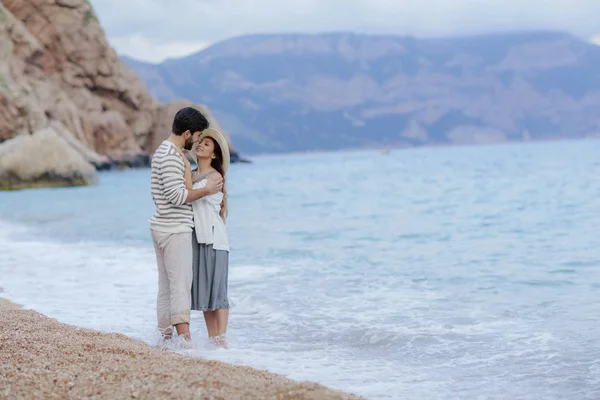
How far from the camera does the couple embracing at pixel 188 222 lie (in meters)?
5.94

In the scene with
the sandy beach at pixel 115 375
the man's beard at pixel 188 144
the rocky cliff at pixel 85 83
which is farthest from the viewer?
the rocky cliff at pixel 85 83

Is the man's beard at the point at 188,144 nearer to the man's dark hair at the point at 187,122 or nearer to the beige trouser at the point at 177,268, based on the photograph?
the man's dark hair at the point at 187,122

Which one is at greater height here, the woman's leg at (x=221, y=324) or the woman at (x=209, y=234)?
the woman at (x=209, y=234)

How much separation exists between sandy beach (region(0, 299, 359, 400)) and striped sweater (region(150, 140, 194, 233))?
926mm

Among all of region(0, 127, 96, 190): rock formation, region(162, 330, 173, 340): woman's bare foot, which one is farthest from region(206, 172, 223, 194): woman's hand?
region(0, 127, 96, 190): rock formation

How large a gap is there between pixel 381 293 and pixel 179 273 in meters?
3.75

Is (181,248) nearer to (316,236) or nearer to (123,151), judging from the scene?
(316,236)

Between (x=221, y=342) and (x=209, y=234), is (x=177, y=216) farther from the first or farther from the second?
(x=221, y=342)

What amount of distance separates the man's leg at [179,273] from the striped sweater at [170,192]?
81 millimetres

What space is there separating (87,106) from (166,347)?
69.3 metres

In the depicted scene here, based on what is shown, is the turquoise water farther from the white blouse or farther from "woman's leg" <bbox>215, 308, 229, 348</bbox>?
the white blouse

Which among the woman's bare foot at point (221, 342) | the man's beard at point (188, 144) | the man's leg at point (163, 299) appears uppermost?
the man's beard at point (188, 144)

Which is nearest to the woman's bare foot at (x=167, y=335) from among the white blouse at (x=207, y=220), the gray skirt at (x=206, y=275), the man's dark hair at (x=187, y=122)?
the gray skirt at (x=206, y=275)

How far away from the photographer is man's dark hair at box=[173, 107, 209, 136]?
6.02 metres
